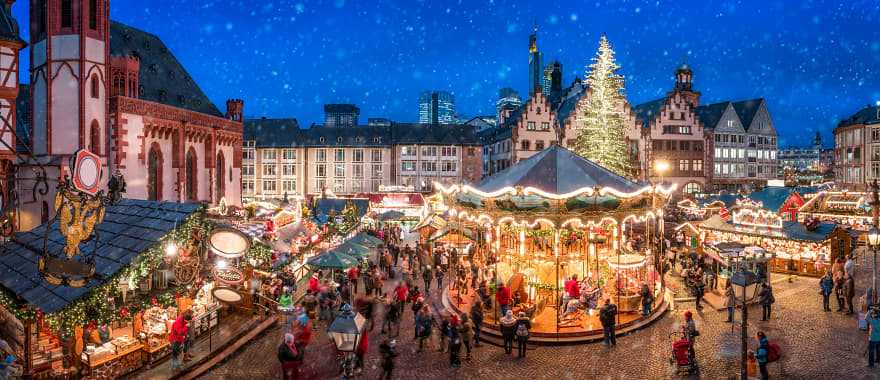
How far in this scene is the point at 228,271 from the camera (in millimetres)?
14766

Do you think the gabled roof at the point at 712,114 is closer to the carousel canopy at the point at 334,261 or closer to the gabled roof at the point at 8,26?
the carousel canopy at the point at 334,261

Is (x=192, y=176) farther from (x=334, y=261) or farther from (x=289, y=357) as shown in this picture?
(x=289, y=357)

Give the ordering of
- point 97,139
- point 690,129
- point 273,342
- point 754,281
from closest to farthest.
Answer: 1. point 754,281
2. point 273,342
3. point 97,139
4. point 690,129

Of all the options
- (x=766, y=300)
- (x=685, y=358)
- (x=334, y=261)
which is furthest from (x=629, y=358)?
(x=334, y=261)

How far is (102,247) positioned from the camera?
39.7 feet

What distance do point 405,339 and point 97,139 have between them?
2450 centimetres

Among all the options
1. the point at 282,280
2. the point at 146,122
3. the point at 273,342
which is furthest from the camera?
the point at 146,122

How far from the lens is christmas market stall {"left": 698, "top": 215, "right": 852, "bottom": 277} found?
71.8 ft

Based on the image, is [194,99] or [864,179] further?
[864,179]

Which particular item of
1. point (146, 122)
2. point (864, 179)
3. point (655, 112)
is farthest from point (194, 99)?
point (864, 179)

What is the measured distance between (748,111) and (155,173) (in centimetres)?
6452

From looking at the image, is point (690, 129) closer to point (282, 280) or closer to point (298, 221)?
point (298, 221)

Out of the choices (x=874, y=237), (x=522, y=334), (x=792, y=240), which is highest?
(x=874, y=237)

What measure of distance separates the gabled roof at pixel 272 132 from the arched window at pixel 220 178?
56.3 feet
